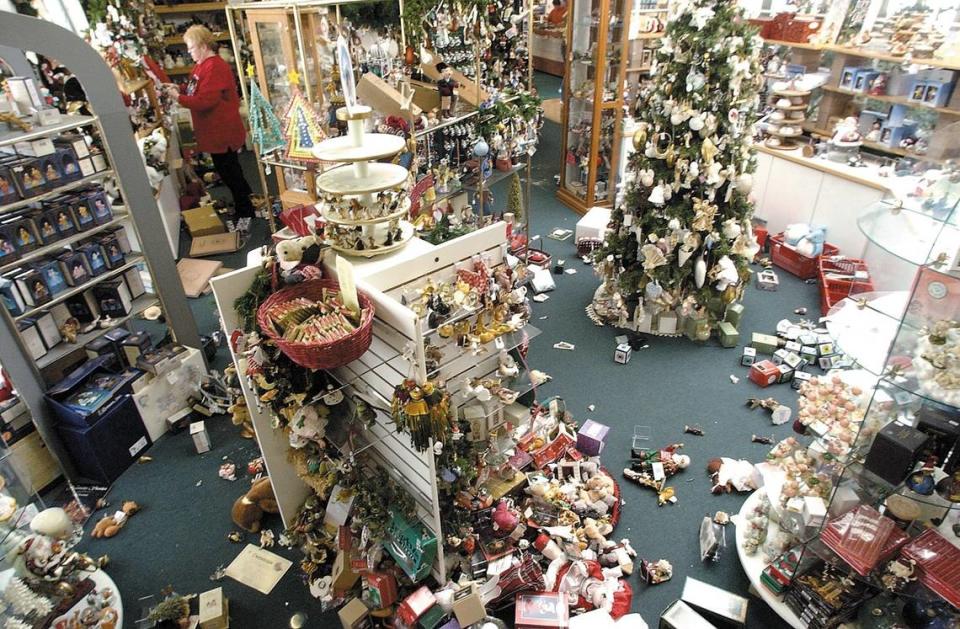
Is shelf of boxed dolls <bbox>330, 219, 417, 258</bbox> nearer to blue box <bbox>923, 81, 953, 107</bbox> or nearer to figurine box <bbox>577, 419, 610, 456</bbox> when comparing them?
figurine box <bbox>577, 419, 610, 456</bbox>

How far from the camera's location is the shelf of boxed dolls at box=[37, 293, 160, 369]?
367cm

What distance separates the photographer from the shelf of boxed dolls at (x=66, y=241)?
11.3 ft

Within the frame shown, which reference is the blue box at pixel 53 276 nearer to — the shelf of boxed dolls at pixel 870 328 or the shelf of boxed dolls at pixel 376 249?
the shelf of boxed dolls at pixel 376 249

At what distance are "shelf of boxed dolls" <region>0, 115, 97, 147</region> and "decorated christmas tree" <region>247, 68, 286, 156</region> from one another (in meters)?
1.01

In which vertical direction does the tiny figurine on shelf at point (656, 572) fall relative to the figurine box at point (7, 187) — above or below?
below

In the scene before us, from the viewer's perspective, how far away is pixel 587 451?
12.1 feet

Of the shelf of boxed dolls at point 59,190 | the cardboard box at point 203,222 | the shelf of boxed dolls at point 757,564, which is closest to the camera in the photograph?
the shelf of boxed dolls at point 757,564

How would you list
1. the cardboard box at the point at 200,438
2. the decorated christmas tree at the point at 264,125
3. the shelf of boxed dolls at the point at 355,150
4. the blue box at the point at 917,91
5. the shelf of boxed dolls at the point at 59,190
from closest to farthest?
the shelf of boxed dolls at the point at 355,150 < the shelf of boxed dolls at the point at 59,190 < the cardboard box at the point at 200,438 < the decorated christmas tree at the point at 264,125 < the blue box at the point at 917,91

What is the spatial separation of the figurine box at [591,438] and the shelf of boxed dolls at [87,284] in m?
3.09

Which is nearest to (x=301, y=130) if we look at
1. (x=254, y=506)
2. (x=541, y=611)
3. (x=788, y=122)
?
(x=254, y=506)

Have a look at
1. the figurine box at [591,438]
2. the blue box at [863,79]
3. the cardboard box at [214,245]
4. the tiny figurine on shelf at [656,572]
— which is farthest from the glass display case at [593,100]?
the tiny figurine on shelf at [656,572]

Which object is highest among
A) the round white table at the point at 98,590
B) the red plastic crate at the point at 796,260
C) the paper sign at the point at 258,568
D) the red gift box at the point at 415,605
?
the red plastic crate at the point at 796,260

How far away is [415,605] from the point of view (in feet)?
8.71

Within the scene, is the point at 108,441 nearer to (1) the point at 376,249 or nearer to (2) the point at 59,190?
(2) the point at 59,190
